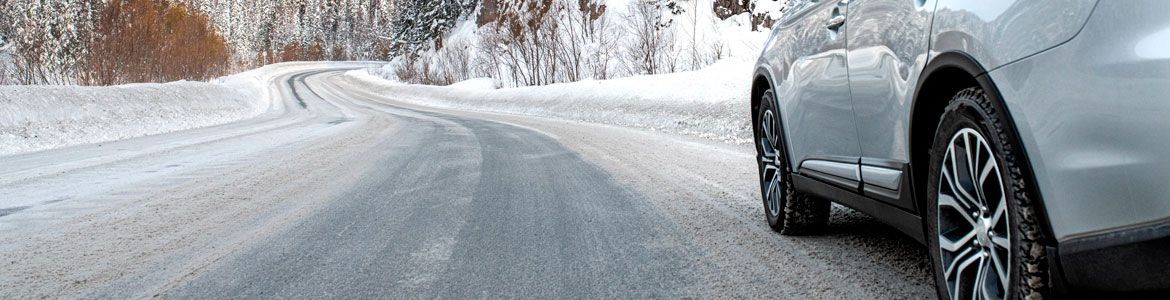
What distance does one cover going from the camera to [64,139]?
46.3ft

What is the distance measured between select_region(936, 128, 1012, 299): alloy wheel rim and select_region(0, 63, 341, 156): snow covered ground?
42.7 ft

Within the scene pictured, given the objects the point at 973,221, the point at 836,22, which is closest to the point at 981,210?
the point at 973,221

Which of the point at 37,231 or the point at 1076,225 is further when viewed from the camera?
the point at 37,231

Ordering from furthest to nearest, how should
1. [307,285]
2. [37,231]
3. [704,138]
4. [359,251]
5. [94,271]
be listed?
[704,138] < [37,231] < [359,251] < [94,271] < [307,285]

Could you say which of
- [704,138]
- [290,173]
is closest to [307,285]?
[290,173]

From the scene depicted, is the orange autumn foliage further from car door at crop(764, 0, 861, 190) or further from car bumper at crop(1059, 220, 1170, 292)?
car bumper at crop(1059, 220, 1170, 292)

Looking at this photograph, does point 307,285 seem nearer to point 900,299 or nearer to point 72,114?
point 900,299

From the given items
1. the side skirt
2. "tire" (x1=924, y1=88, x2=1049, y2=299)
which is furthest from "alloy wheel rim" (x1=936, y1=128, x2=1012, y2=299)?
the side skirt

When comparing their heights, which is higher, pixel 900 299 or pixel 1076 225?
pixel 1076 225

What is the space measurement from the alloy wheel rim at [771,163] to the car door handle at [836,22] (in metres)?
0.91

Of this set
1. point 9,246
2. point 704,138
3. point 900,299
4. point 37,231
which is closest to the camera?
point 900,299

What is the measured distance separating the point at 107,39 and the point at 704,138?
2378 cm

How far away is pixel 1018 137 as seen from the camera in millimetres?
1715

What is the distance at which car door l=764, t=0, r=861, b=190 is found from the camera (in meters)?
3.07
